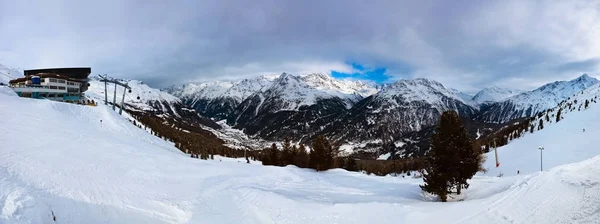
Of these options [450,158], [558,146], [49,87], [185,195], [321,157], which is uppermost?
[49,87]

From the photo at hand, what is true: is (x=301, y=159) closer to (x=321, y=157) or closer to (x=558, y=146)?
(x=321, y=157)

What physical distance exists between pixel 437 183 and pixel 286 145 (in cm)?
4681

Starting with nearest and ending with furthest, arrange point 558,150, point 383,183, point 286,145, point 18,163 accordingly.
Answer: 1. point 18,163
2. point 383,183
3. point 558,150
4. point 286,145

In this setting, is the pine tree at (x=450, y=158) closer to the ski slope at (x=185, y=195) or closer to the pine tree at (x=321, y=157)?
the ski slope at (x=185, y=195)

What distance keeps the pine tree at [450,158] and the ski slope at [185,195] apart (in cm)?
204

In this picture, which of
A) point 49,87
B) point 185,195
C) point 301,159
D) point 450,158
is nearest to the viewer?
point 185,195

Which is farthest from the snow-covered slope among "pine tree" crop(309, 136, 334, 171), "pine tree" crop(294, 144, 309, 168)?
"pine tree" crop(294, 144, 309, 168)

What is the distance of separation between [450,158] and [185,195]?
2135 cm

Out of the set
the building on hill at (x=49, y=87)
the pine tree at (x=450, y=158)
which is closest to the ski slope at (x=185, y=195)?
the pine tree at (x=450, y=158)

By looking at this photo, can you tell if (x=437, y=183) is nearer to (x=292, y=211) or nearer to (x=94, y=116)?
(x=292, y=211)

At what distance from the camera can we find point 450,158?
2745 cm

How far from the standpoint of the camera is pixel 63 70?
4685 inches

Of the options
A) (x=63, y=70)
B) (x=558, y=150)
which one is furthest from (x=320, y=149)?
(x=63, y=70)

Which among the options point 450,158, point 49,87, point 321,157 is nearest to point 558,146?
point 321,157
